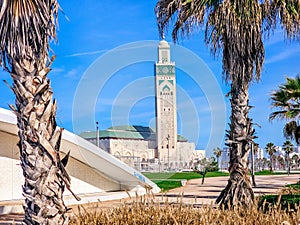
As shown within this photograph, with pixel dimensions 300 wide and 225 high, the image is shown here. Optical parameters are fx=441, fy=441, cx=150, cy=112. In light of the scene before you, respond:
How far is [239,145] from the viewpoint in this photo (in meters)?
12.7

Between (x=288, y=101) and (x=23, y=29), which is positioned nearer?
(x=23, y=29)

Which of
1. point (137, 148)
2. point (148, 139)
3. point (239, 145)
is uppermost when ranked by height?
point (148, 139)

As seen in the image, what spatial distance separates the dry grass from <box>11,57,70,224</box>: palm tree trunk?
4.95 feet

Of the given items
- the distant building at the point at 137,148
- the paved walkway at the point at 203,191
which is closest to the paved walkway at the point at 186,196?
the paved walkway at the point at 203,191

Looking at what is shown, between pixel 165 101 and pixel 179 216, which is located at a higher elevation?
pixel 165 101

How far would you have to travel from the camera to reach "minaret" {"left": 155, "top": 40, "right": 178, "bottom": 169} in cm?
1916

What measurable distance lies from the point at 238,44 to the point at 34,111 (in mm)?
8444

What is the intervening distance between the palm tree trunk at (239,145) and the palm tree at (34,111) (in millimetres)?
8260

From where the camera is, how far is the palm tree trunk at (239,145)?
12453 millimetres

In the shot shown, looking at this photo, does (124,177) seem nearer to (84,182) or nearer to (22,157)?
(84,182)

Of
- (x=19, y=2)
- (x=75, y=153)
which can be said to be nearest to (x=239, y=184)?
(x=75, y=153)

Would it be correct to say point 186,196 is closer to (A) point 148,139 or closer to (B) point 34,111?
(A) point 148,139

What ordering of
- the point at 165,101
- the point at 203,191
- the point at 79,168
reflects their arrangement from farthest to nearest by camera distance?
1. the point at 165,101
2. the point at 203,191
3. the point at 79,168

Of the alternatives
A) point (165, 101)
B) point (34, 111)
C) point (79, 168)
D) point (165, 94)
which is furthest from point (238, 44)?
point (165, 101)
